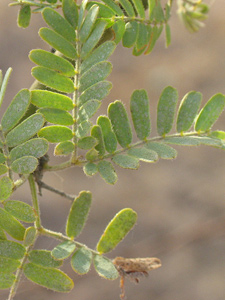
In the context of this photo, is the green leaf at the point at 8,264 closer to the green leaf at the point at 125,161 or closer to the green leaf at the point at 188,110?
the green leaf at the point at 125,161

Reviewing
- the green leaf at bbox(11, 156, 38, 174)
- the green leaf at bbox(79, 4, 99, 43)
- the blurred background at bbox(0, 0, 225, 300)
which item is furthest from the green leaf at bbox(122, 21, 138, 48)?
the blurred background at bbox(0, 0, 225, 300)

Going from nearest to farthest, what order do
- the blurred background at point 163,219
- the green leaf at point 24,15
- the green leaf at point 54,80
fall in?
the green leaf at point 54,80 < the green leaf at point 24,15 < the blurred background at point 163,219

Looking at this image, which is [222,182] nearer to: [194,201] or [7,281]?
[194,201]

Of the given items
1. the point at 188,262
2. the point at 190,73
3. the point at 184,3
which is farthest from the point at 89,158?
the point at 190,73

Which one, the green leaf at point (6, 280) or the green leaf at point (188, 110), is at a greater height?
the green leaf at point (188, 110)

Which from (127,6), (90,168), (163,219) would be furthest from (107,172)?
(163,219)

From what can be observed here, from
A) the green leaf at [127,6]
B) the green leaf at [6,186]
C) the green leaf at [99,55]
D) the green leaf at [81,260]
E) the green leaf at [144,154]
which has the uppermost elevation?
the green leaf at [127,6]

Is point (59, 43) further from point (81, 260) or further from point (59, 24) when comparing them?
point (81, 260)

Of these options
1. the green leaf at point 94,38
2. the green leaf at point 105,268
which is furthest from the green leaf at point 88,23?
the green leaf at point 105,268
